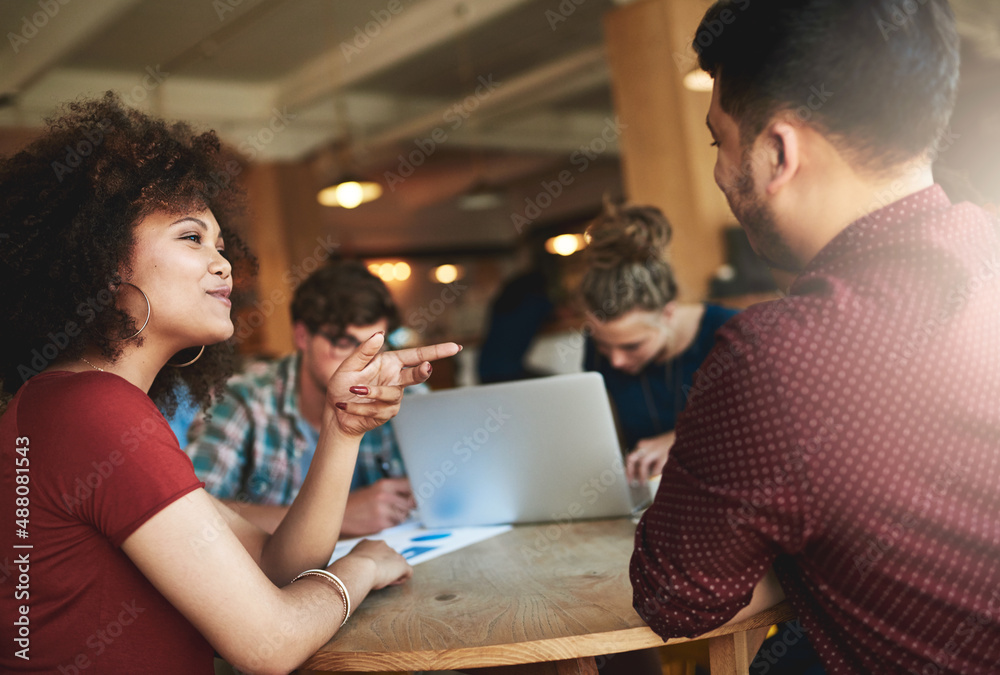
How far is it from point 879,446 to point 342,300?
160 cm

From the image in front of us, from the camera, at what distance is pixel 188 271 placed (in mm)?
1171

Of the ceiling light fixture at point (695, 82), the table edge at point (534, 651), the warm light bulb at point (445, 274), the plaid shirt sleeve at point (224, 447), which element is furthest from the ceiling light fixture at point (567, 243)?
the table edge at point (534, 651)


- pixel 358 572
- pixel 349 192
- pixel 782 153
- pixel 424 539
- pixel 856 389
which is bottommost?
pixel 424 539

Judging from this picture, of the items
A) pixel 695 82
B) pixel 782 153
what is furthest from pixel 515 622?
pixel 695 82

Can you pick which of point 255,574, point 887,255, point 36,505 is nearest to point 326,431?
point 255,574

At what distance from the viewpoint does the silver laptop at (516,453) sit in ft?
5.15

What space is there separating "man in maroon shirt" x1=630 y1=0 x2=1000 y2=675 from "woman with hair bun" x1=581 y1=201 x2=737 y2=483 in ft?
4.19

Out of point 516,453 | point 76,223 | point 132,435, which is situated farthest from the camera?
point 516,453

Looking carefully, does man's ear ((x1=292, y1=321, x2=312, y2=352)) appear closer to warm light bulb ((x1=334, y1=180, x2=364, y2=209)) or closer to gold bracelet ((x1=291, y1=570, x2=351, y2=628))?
gold bracelet ((x1=291, y1=570, x2=351, y2=628))

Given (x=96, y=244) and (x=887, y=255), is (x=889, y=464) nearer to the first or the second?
Result: (x=887, y=255)

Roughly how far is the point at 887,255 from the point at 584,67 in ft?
21.7

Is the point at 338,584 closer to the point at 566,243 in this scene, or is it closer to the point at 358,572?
the point at 358,572

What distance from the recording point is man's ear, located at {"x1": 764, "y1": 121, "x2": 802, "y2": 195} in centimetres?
88

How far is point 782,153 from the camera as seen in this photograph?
0.90m
